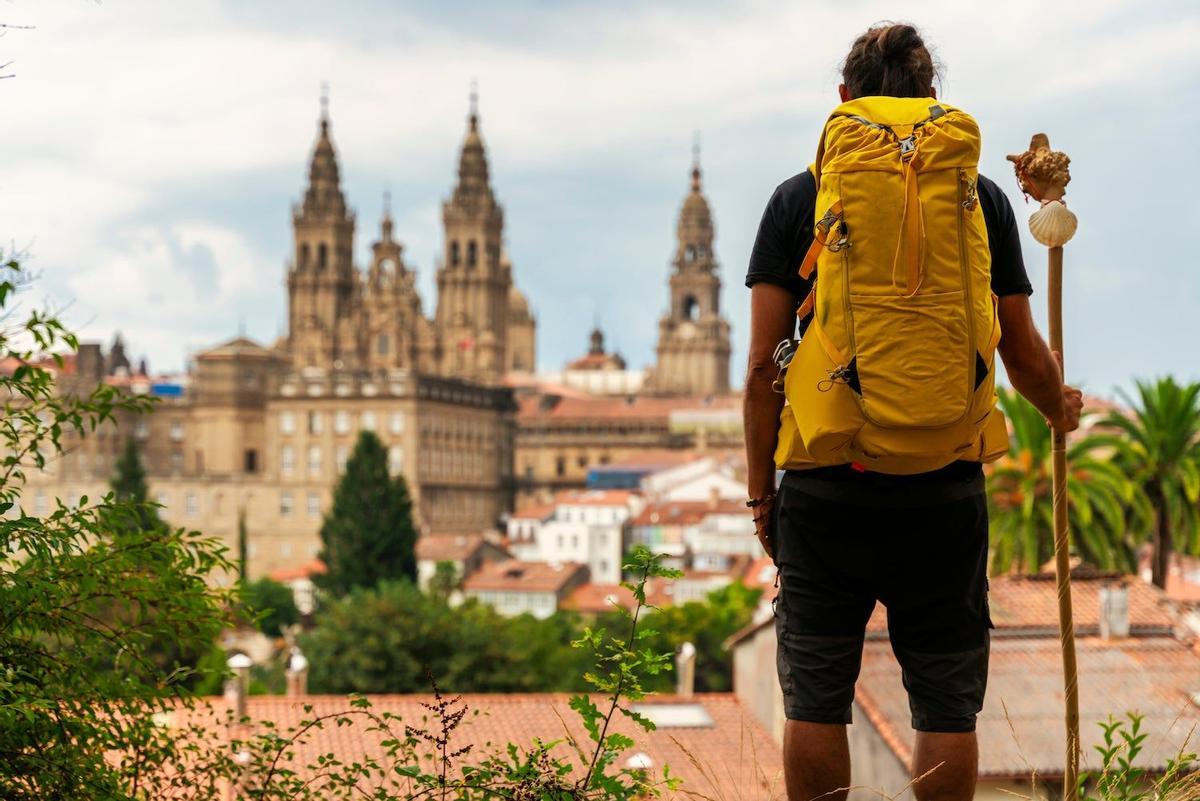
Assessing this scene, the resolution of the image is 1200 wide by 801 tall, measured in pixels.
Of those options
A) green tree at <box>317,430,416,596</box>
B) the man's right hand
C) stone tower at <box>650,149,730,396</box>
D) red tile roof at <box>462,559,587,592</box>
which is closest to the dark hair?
the man's right hand

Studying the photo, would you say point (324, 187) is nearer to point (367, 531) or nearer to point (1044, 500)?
point (367, 531)

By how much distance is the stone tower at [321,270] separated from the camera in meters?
135

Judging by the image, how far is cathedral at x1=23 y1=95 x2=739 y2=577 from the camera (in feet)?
367

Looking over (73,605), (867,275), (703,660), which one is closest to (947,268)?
(867,275)

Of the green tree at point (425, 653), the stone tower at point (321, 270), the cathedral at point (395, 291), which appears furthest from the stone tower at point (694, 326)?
the green tree at point (425, 653)

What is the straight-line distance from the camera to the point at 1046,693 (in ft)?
63.8

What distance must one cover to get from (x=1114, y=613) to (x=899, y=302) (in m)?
18.7

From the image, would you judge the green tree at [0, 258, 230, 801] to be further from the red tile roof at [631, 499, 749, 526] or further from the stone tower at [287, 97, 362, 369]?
the stone tower at [287, 97, 362, 369]

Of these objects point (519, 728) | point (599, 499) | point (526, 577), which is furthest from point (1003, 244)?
point (599, 499)

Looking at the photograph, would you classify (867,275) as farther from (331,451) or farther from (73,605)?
(331,451)

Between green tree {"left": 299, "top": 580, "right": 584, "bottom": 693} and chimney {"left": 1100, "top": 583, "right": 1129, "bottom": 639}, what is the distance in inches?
1106

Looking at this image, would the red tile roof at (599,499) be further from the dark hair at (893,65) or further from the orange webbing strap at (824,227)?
the orange webbing strap at (824,227)

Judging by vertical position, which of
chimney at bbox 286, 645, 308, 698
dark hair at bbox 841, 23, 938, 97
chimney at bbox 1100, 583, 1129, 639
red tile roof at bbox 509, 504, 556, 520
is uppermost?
dark hair at bbox 841, 23, 938, 97

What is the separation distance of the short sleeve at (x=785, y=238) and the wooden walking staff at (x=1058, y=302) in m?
0.81
